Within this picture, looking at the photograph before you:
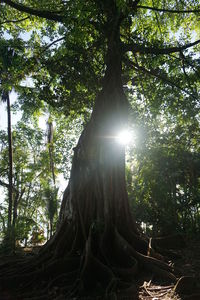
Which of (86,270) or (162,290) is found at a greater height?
(86,270)

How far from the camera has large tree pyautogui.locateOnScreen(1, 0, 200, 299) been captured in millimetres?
4305

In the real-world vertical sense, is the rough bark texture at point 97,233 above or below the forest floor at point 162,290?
above

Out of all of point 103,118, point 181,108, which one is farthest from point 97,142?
point 181,108

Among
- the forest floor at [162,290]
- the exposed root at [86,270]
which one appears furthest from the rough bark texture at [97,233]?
the forest floor at [162,290]

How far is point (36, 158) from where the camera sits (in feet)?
66.7

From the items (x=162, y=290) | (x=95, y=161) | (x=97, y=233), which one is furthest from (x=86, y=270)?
(x=95, y=161)

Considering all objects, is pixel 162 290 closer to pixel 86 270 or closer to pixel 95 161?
pixel 86 270

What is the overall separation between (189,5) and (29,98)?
273 inches

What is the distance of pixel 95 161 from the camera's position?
620 centimetres

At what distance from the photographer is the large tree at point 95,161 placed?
4.30 meters

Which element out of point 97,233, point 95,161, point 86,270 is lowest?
point 86,270

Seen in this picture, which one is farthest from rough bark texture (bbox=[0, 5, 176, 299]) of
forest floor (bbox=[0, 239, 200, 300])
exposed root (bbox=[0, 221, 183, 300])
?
forest floor (bbox=[0, 239, 200, 300])

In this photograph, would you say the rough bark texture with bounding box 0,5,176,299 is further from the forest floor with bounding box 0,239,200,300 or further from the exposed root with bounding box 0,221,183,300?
the forest floor with bounding box 0,239,200,300

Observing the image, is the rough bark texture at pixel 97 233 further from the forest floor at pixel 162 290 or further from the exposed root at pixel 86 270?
the forest floor at pixel 162 290
